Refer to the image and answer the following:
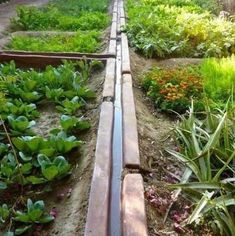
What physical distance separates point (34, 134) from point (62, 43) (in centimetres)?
325

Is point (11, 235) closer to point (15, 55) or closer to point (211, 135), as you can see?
point (211, 135)

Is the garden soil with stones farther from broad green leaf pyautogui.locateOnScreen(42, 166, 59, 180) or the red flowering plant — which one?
the red flowering plant

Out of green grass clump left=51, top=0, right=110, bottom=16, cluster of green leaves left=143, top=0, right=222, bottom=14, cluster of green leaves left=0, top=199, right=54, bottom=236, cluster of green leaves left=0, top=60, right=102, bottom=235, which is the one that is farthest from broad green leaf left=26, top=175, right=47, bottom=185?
cluster of green leaves left=143, top=0, right=222, bottom=14

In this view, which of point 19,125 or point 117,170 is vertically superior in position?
point 19,125

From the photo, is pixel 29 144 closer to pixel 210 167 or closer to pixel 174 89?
pixel 210 167

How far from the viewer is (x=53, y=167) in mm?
2295

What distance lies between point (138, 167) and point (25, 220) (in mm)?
749

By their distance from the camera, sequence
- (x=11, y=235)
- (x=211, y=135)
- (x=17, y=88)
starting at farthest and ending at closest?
(x=17, y=88) < (x=211, y=135) < (x=11, y=235)

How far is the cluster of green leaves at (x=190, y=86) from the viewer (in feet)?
11.2

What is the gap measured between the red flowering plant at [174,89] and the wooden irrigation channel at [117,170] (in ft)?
0.80

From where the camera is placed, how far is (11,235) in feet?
6.23

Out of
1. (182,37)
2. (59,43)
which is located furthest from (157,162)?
(59,43)

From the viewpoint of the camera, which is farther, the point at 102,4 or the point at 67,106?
the point at 102,4

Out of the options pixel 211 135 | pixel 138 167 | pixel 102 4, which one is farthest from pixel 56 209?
pixel 102 4
